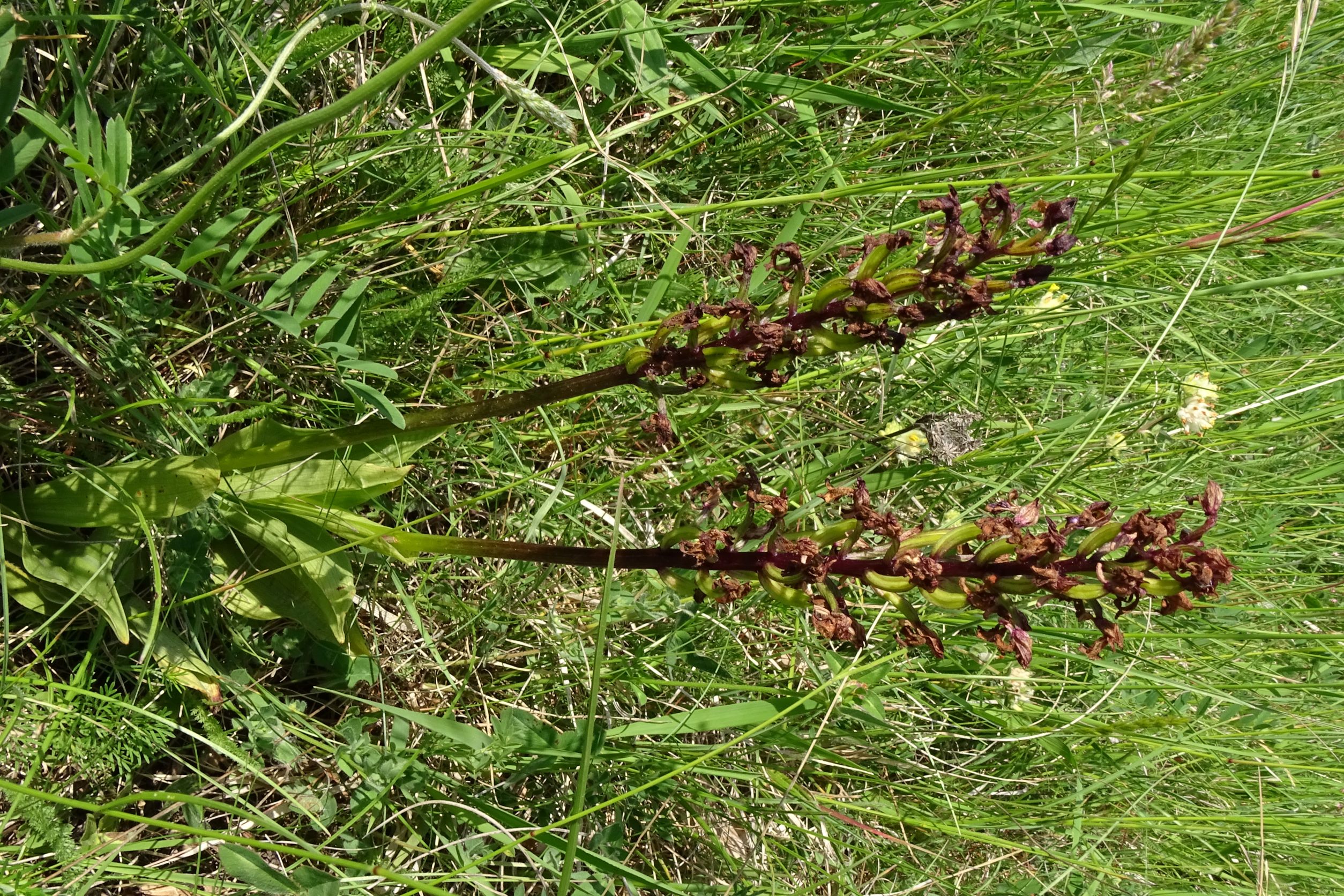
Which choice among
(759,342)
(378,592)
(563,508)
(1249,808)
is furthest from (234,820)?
(1249,808)

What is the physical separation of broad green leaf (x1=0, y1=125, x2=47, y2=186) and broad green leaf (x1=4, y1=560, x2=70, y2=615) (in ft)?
2.66

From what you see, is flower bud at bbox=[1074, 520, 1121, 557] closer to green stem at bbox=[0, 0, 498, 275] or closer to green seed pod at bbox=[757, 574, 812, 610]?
green seed pod at bbox=[757, 574, 812, 610]

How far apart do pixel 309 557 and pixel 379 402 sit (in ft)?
1.31

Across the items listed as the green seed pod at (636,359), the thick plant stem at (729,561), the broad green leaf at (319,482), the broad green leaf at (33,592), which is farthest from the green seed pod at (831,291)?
the broad green leaf at (33,592)

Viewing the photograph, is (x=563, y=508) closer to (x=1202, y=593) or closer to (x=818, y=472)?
(x=818, y=472)

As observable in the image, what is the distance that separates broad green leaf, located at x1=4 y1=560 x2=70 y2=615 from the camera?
2.10 meters

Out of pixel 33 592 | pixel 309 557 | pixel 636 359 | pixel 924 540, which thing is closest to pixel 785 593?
pixel 924 540

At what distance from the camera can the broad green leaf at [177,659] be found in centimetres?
215

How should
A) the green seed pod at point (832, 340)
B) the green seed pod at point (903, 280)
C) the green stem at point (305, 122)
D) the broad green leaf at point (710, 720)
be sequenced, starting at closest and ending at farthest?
the green stem at point (305, 122), the green seed pod at point (903, 280), the green seed pod at point (832, 340), the broad green leaf at point (710, 720)

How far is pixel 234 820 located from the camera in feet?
7.50

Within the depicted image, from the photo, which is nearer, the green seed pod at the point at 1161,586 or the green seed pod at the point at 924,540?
the green seed pod at the point at 1161,586

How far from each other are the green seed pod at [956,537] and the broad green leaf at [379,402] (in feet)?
3.43

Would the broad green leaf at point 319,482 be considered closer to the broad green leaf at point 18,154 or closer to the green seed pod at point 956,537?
the broad green leaf at point 18,154

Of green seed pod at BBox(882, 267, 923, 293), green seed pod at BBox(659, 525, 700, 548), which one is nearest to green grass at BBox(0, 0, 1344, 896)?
green seed pod at BBox(659, 525, 700, 548)
